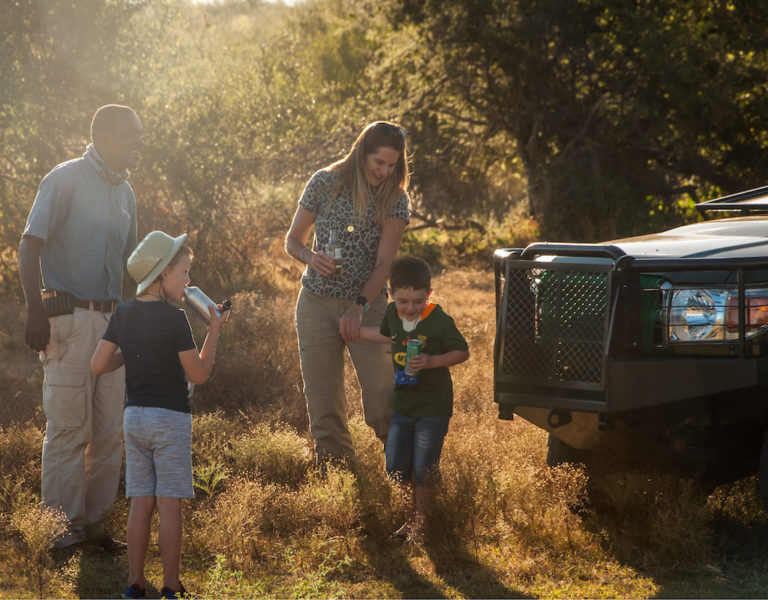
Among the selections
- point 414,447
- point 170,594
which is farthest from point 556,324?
point 170,594

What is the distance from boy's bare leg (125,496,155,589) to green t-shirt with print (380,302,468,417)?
4.31ft

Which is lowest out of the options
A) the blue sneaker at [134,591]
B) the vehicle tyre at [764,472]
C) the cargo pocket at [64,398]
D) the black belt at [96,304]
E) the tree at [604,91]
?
the blue sneaker at [134,591]

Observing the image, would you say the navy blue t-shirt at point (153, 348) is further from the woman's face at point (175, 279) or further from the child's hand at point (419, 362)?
the child's hand at point (419, 362)

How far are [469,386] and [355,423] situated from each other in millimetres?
1232

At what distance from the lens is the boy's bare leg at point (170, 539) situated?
12.6 feet

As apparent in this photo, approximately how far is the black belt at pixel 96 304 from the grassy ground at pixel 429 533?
3.18 feet

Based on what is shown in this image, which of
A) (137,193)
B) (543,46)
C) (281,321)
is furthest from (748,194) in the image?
(543,46)

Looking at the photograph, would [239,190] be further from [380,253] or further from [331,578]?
[331,578]

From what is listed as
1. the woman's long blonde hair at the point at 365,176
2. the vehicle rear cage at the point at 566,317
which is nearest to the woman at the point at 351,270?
the woman's long blonde hair at the point at 365,176

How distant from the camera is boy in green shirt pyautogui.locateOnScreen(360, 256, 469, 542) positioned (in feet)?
14.9

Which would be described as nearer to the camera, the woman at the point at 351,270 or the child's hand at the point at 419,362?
the child's hand at the point at 419,362

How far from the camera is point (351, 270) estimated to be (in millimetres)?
4992

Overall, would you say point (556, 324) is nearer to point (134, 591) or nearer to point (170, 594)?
point (170, 594)

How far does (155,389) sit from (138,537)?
23.3 inches
